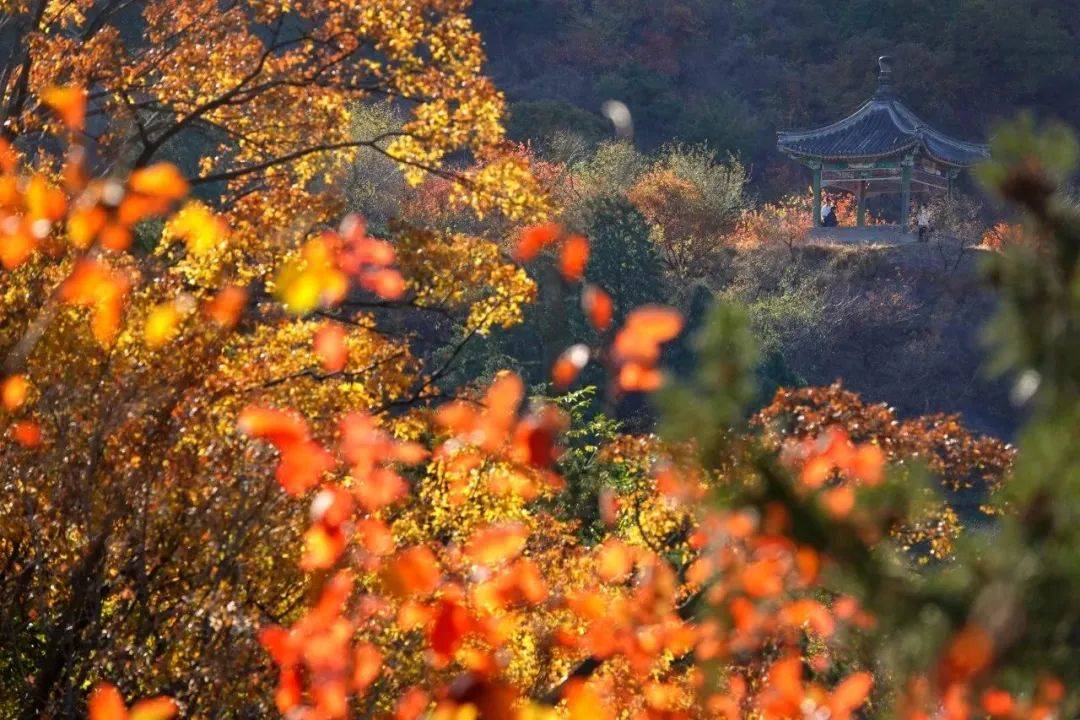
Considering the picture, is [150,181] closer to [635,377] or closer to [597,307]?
[635,377]

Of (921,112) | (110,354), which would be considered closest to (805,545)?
(110,354)

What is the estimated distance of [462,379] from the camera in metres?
27.4

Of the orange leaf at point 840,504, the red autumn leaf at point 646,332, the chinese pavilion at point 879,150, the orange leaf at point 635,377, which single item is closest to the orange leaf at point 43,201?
the orange leaf at point 840,504

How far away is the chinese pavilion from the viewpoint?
3578cm

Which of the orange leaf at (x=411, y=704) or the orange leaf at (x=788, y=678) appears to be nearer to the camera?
the orange leaf at (x=411, y=704)

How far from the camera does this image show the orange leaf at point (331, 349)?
8859mm

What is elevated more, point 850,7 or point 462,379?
point 462,379

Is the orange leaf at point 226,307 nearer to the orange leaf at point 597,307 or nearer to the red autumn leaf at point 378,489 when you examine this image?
the red autumn leaf at point 378,489

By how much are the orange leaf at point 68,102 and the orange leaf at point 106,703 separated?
421 cm

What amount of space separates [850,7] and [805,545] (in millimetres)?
48313

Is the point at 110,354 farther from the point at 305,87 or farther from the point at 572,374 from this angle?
the point at 572,374

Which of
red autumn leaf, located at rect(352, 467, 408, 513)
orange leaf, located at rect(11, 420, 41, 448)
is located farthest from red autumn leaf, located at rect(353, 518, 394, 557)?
orange leaf, located at rect(11, 420, 41, 448)

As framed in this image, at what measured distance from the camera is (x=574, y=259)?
2828 cm

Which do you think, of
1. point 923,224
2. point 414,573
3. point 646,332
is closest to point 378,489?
point 414,573
